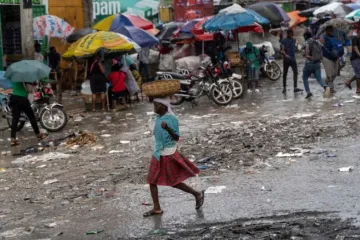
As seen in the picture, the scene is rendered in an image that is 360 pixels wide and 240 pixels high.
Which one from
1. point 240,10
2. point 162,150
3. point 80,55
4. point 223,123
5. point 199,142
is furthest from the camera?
point 240,10

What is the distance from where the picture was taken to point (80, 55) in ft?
51.8

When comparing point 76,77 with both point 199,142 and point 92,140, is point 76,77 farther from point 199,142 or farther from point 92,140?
point 199,142

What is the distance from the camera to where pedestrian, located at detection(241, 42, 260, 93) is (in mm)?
18672

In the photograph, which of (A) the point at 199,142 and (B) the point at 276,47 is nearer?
(A) the point at 199,142

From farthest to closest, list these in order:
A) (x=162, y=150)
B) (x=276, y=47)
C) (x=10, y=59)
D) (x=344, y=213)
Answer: (x=276, y=47)
(x=10, y=59)
(x=162, y=150)
(x=344, y=213)

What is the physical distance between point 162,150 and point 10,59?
48.2 feet

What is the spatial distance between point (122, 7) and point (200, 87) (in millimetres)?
12134

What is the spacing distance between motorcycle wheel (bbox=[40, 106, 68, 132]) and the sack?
5.77 meters

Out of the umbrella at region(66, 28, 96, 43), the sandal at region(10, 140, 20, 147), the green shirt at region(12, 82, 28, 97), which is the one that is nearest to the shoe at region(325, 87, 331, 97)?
the green shirt at region(12, 82, 28, 97)

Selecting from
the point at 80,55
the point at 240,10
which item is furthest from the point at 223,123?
the point at 240,10

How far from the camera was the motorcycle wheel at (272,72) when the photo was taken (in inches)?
791

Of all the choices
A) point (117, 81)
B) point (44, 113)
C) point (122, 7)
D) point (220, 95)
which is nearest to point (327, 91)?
point (220, 95)

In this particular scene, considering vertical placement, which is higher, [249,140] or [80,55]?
[80,55]

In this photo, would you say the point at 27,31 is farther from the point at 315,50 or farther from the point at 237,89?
the point at 315,50
